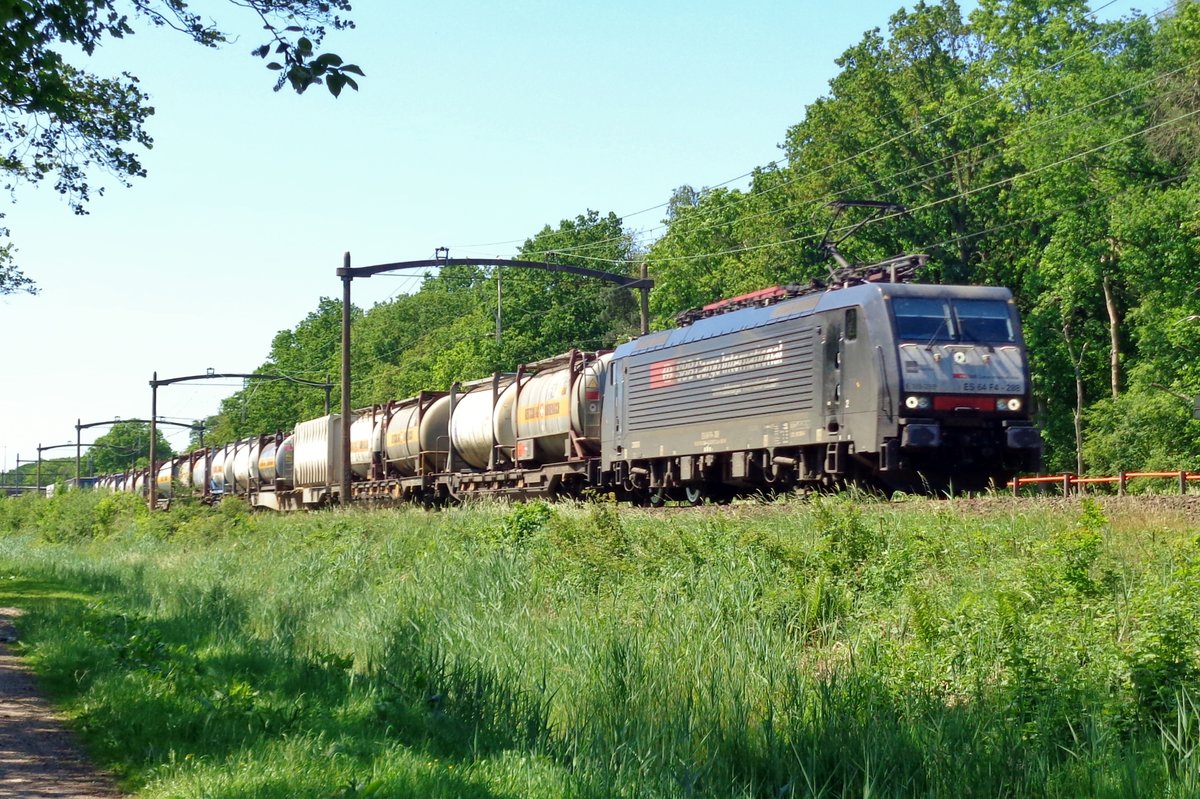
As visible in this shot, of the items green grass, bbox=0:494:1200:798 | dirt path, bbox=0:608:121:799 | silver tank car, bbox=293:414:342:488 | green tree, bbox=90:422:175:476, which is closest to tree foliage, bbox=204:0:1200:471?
silver tank car, bbox=293:414:342:488

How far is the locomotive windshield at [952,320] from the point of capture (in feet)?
66.2

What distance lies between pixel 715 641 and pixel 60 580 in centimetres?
1587

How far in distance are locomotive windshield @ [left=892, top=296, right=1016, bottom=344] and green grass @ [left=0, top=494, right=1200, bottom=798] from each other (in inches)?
156

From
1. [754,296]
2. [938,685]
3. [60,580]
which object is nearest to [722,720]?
[938,685]

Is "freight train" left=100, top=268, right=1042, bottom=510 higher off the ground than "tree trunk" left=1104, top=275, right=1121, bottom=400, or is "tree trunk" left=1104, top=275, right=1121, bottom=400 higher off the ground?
"tree trunk" left=1104, top=275, right=1121, bottom=400

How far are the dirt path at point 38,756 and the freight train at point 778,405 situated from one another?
12225 millimetres

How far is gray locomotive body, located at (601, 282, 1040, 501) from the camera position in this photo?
19734 mm

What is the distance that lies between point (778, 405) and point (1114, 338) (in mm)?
28352

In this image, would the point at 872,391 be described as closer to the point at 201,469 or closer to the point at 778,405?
the point at 778,405

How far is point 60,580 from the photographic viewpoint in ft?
77.0

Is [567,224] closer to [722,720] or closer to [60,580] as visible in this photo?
[60,580]

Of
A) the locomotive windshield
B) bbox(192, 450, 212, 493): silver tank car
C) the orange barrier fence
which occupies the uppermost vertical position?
the locomotive windshield

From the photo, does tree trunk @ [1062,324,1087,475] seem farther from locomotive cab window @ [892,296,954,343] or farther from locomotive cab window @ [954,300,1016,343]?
locomotive cab window @ [892,296,954,343]

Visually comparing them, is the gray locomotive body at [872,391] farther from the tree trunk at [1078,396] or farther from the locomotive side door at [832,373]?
the tree trunk at [1078,396]
